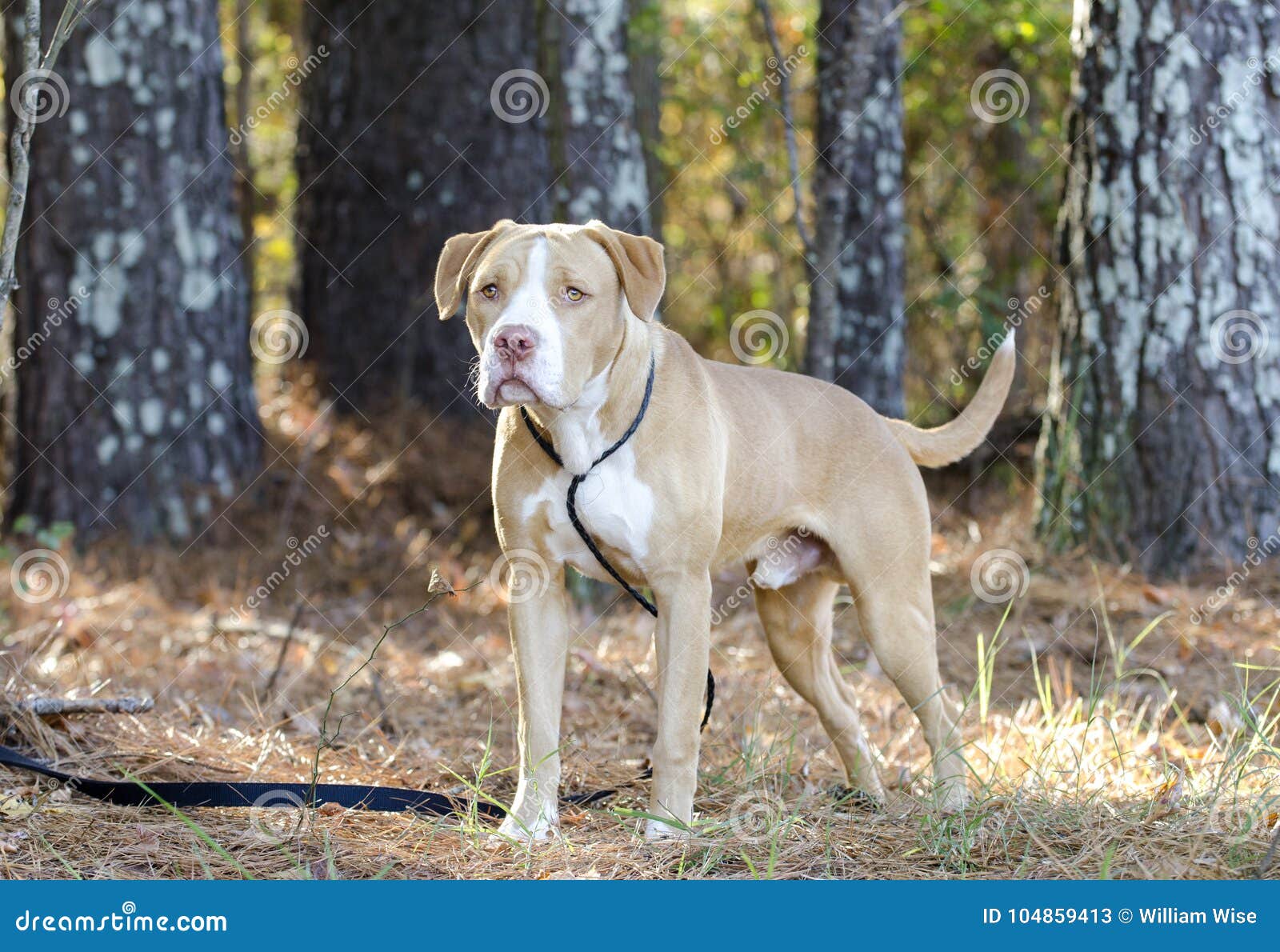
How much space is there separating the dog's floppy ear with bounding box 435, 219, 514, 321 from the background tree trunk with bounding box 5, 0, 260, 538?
12.9 ft

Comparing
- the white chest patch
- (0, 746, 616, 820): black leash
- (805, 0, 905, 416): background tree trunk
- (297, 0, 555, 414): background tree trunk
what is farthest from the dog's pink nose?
(297, 0, 555, 414): background tree trunk

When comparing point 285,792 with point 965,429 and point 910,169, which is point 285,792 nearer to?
point 965,429

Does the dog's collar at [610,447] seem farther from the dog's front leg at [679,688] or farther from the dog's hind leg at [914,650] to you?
the dog's hind leg at [914,650]

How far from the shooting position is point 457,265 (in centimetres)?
375

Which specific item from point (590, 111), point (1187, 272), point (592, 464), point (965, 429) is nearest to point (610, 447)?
point (592, 464)

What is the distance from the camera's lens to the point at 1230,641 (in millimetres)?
5438

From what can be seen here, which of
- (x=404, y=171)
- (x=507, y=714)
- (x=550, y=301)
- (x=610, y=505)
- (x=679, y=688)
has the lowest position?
(x=507, y=714)

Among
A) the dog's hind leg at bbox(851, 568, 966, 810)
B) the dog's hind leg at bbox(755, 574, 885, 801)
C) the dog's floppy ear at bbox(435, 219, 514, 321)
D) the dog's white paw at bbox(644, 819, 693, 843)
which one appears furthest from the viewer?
the dog's hind leg at bbox(755, 574, 885, 801)

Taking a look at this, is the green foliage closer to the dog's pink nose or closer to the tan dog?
the tan dog

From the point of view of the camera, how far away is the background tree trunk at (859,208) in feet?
20.2

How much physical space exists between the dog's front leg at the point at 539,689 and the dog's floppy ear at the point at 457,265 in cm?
87

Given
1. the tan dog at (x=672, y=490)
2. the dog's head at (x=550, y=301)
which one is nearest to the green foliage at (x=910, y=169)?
the tan dog at (x=672, y=490)

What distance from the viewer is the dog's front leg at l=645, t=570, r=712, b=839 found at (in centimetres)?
365

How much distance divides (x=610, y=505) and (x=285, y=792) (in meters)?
1.21
